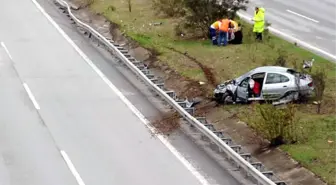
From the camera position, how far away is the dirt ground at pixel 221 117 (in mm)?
15836

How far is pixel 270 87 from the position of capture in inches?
810

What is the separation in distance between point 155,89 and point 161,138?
3.34 m

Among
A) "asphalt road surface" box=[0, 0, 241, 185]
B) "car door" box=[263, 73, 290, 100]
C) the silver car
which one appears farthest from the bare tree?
"asphalt road surface" box=[0, 0, 241, 185]

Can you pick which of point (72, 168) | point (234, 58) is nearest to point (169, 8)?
point (234, 58)

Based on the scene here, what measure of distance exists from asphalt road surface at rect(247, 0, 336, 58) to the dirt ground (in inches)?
245

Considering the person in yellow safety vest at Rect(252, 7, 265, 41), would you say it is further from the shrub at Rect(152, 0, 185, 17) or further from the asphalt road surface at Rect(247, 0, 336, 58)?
the shrub at Rect(152, 0, 185, 17)

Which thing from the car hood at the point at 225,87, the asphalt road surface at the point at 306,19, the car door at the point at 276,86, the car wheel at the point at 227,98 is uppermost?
the car door at the point at 276,86

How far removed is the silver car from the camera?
20438 mm

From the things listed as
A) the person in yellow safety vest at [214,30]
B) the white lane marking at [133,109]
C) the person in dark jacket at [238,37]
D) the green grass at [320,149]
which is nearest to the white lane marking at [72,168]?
the white lane marking at [133,109]

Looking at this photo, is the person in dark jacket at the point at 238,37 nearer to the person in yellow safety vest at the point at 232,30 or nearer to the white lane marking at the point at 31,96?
the person in yellow safety vest at the point at 232,30

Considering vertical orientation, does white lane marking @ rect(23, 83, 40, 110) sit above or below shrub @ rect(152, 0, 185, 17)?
above

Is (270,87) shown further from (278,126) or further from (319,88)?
(278,126)

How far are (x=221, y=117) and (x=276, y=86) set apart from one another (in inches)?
71.9

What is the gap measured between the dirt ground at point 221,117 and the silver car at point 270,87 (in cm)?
61
